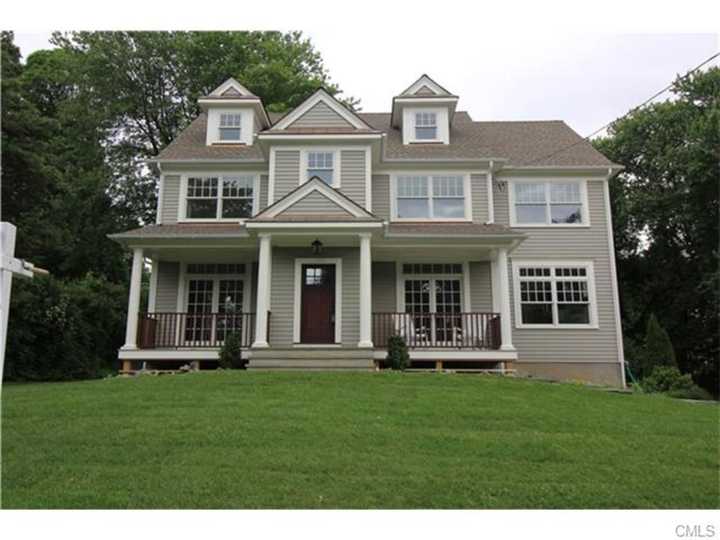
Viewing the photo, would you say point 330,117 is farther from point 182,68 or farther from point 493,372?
point 182,68

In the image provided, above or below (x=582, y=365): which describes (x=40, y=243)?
above

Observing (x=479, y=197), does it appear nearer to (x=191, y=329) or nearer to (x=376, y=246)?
(x=376, y=246)

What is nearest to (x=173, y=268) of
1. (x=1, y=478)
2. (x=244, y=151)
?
(x=244, y=151)

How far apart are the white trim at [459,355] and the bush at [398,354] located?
37cm

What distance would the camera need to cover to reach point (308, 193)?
13.0 meters

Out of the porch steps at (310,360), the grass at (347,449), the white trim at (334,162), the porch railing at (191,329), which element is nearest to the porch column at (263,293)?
the porch steps at (310,360)

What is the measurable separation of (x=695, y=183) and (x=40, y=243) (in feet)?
79.3

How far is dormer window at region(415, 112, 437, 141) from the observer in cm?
1638

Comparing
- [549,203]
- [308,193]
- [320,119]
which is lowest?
[308,193]

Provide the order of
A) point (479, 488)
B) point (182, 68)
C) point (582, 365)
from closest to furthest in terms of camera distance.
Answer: point (479, 488) → point (582, 365) → point (182, 68)

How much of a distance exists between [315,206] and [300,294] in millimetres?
2300

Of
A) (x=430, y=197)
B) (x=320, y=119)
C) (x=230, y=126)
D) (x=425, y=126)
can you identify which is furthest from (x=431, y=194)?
(x=230, y=126)

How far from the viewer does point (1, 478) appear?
5.08 m

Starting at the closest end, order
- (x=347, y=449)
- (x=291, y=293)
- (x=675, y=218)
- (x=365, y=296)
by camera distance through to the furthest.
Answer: (x=347, y=449), (x=365, y=296), (x=291, y=293), (x=675, y=218)
